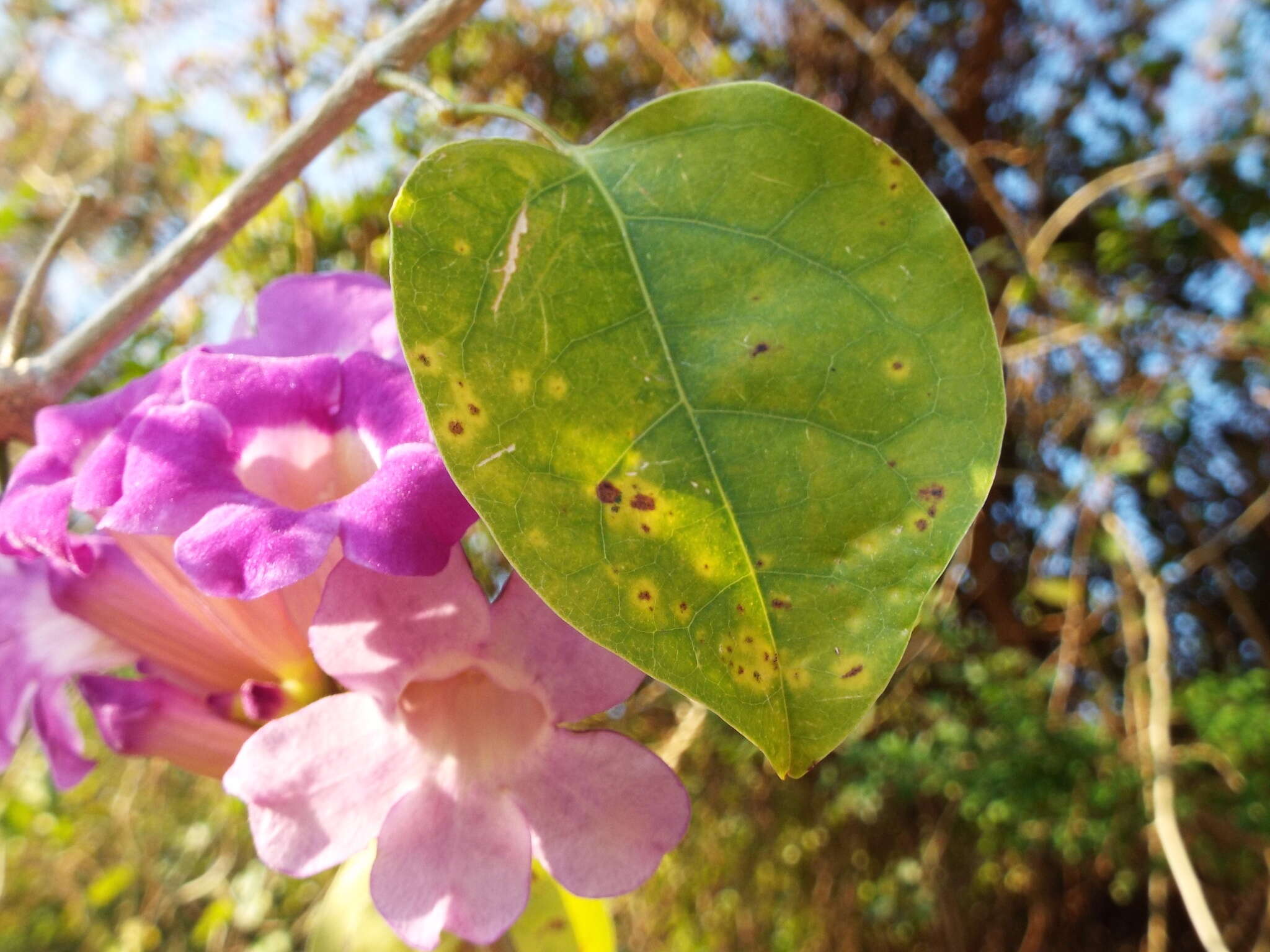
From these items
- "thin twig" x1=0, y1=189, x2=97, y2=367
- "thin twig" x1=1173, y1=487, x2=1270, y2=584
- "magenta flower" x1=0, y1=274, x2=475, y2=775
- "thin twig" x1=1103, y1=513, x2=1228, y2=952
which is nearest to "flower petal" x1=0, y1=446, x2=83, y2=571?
"magenta flower" x1=0, y1=274, x2=475, y2=775

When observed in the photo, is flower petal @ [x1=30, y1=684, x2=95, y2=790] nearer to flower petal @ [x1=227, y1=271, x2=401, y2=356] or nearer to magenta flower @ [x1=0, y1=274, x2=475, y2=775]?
magenta flower @ [x1=0, y1=274, x2=475, y2=775]

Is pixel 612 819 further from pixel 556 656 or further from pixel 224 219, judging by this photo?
pixel 224 219

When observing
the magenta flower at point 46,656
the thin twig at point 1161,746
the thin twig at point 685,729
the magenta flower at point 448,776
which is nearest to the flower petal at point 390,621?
the magenta flower at point 448,776

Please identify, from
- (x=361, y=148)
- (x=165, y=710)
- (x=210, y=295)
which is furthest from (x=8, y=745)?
(x=210, y=295)

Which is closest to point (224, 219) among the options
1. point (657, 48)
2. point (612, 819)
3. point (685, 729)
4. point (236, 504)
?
point (236, 504)

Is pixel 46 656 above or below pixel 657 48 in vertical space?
above

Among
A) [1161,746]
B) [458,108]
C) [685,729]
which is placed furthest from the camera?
[685,729]
